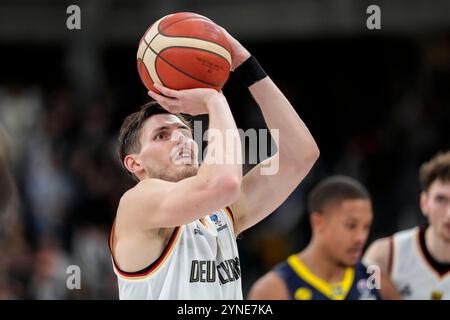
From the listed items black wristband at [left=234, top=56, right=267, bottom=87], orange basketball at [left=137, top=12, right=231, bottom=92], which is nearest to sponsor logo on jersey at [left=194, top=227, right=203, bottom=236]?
orange basketball at [left=137, top=12, right=231, bottom=92]

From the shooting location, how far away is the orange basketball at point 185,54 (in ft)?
13.2

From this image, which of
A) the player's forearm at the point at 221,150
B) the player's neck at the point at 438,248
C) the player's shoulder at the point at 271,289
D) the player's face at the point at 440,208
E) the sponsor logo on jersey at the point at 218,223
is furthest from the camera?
the player's neck at the point at 438,248

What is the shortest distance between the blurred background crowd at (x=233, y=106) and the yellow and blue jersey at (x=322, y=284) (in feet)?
12.2

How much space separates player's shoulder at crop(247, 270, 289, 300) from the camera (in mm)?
5980

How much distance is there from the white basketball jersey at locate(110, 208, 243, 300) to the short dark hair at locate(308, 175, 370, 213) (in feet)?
7.02

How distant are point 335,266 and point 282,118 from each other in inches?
83.1

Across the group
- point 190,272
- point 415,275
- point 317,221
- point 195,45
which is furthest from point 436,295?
point 195,45

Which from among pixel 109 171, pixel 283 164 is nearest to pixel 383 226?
pixel 109 171

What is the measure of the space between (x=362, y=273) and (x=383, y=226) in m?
5.59

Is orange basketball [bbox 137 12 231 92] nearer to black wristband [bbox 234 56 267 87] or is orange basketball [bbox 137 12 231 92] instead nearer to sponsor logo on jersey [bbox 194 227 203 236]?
black wristband [bbox 234 56 267 87]

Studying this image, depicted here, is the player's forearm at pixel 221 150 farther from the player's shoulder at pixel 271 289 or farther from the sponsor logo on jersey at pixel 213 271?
the player's shoulder at pixel 271 289

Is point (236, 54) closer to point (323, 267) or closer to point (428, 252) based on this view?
point (323, 267)

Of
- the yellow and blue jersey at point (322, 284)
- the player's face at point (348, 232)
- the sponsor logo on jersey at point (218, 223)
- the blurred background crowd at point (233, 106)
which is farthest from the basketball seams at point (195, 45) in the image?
the blurred background crowd at point (233, 106)

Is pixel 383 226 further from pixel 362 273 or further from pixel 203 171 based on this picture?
pixel 203 171
